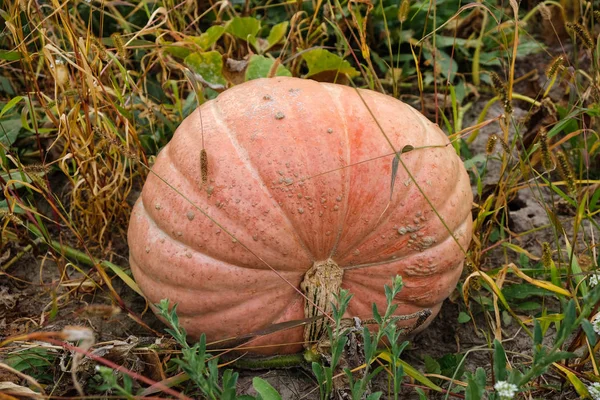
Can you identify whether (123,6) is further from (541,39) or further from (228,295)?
(541,39)

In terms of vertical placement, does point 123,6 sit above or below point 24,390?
above

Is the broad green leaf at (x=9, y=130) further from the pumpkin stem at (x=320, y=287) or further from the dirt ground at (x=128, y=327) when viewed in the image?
the pumpkin stem at (x=320, y=287)

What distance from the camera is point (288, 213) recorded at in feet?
5.83

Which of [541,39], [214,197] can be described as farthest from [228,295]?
[541,39]

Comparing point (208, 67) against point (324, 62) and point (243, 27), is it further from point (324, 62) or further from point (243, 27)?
point (324, 62)

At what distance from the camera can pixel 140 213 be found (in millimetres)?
1992

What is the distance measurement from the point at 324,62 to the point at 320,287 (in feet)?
3.64

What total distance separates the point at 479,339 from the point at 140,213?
1.18m

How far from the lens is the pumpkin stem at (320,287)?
1826 millimetres

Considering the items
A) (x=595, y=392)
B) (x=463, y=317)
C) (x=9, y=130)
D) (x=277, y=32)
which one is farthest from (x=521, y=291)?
(x=9, y=130)

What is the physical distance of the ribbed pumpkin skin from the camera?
1.78 m

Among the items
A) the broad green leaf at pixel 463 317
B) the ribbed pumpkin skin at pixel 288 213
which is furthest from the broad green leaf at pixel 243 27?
the broad green leaf at pixel 463 317

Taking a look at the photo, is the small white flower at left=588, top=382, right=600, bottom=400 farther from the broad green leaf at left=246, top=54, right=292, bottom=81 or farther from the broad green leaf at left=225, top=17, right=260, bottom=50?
the broad green leaf at left=225, top=17, right=260, bottom=50

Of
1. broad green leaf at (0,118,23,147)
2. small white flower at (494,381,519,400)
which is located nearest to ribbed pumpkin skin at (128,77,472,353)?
small white flower at (494,381,519,400)
